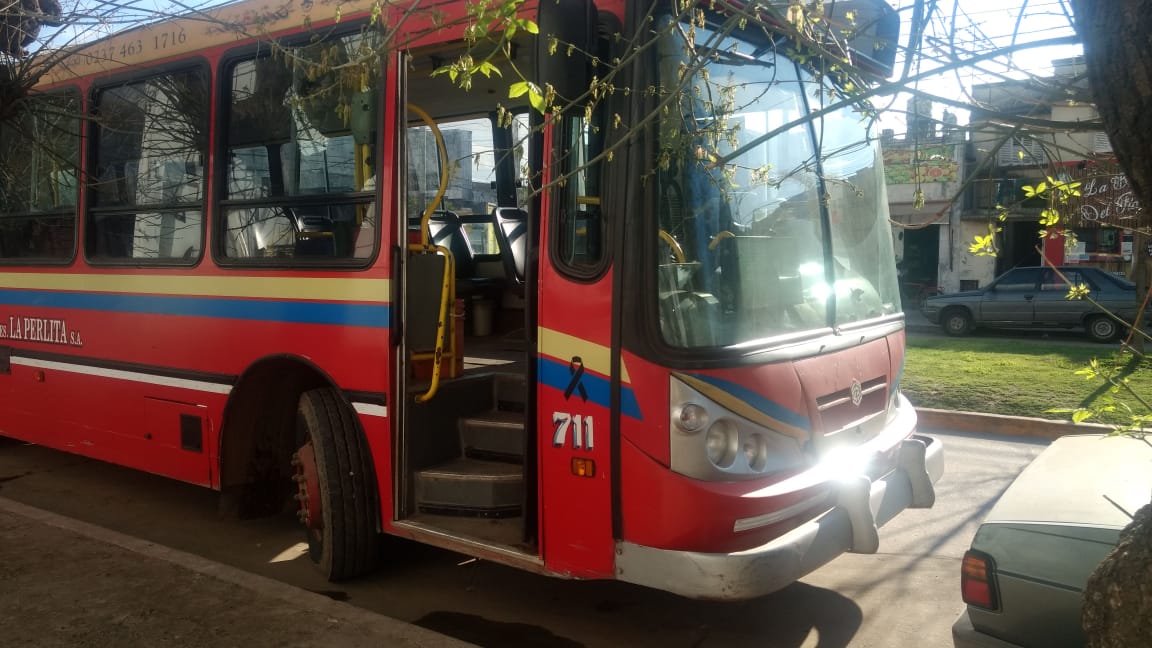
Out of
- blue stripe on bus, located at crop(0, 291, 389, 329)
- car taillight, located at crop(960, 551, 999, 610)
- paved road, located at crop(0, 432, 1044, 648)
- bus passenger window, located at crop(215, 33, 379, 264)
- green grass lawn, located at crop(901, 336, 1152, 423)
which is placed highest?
bus passenger window, located at crop(215, 33, 379, 264)

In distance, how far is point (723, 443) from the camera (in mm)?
3742

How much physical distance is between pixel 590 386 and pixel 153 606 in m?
2.38

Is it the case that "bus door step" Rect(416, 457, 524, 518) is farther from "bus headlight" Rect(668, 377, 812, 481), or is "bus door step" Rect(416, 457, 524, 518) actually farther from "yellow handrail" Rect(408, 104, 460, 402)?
"bus headlight" Rect(668, 377, 812, 481)

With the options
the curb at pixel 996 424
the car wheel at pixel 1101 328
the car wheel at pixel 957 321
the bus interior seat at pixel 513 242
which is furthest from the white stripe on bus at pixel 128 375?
the car wheel at pixel 957 321

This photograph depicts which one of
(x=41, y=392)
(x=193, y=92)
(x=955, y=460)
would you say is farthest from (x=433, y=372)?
(x=955, y=460)

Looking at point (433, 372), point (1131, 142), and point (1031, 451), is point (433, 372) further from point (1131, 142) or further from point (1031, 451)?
point (1031, 451)

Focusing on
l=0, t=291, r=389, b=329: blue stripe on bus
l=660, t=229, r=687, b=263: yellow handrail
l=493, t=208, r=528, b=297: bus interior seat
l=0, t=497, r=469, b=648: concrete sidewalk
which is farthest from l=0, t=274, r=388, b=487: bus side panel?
l=493, t=208, r=528, b=297: bus interior seat

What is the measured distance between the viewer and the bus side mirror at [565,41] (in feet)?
11.6

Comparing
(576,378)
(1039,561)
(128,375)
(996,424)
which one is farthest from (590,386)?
(996,424)

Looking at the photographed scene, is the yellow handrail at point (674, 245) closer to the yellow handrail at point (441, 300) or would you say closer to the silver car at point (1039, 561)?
the yellow handrail at point (441, 300)

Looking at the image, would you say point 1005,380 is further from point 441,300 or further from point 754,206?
point 441,300

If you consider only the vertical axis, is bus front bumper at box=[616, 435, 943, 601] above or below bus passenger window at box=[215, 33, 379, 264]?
below

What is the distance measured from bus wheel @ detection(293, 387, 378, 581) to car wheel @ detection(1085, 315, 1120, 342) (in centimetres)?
1650

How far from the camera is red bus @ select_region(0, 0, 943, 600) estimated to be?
147 inches
